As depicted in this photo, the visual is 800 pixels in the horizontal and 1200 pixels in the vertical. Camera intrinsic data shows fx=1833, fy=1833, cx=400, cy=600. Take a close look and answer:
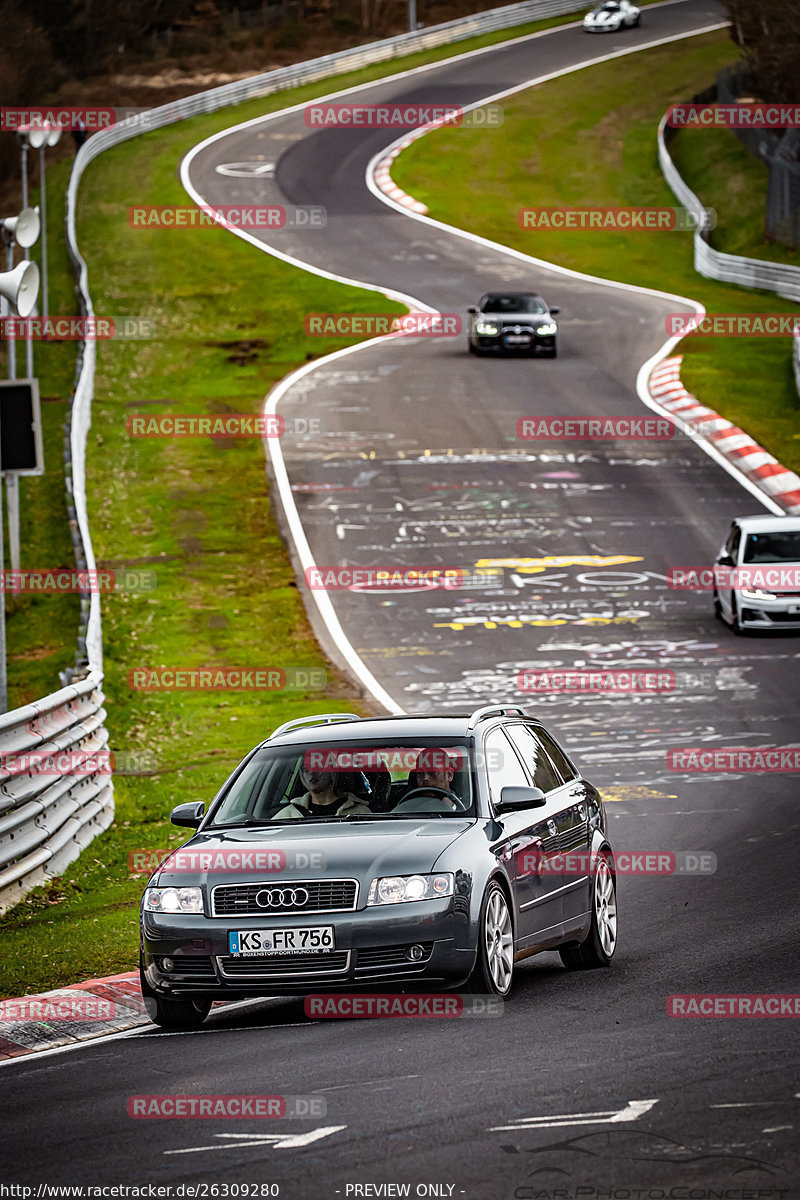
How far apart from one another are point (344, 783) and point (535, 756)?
1.40 metres

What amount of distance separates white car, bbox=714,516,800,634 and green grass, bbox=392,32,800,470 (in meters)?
10.9

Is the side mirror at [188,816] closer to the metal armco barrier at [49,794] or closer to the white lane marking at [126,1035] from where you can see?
the white lane marking at [126,1035]

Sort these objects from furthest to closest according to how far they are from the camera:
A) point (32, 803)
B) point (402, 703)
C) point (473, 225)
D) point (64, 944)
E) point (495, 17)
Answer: point (495, 17) < point (473, 225) < point (402, 703) < point (32, 803) < point (64, 944)

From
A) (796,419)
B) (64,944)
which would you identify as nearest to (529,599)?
(796,419)

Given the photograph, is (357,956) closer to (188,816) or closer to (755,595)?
(188,816)

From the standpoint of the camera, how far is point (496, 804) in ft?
32.1

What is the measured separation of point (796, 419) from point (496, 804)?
2954cm

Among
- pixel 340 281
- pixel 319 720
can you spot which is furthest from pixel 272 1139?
pixel 340 281

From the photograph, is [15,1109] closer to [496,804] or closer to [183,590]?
[496,804]

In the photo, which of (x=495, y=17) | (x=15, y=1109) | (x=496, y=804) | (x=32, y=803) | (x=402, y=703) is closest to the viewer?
(x=15, y=1109)

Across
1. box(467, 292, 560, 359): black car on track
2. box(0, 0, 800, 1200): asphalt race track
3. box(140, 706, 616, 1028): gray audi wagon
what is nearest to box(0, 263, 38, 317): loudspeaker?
box(140, 706, 616, 1028): gray audi wagon

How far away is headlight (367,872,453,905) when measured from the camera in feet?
28.8

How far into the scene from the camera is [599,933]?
34.1 feet

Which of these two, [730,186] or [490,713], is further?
[730,186]
